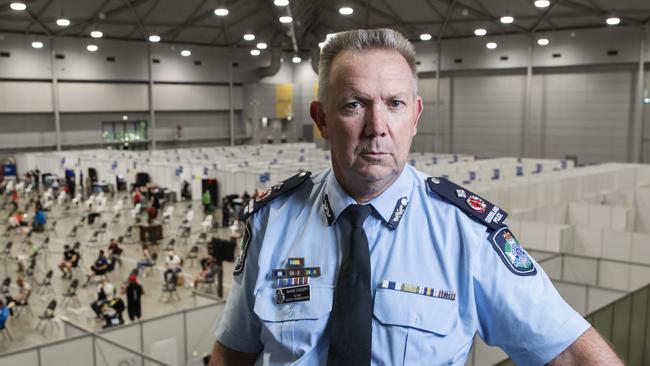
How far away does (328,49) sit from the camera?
1765 millimetres

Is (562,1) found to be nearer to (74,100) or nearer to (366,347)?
(74,100)

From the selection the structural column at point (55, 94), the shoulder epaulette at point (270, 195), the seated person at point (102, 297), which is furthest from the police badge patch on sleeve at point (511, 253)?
the structural column at point (55, 94)

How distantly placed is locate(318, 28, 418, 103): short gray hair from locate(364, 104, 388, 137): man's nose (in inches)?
6.3

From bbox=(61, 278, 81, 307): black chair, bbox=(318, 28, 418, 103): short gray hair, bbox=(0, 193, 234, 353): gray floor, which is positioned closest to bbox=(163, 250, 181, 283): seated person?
bbox=(0, 193, 234, 353): gray floor

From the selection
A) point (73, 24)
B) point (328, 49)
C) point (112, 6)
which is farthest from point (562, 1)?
point (328, 49)

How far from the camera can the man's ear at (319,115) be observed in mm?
1788

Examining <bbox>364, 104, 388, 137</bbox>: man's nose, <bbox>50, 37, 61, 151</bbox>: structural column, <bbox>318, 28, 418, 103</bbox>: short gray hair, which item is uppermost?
<bbox>50, 37, 61, 151</bbox>: structural column

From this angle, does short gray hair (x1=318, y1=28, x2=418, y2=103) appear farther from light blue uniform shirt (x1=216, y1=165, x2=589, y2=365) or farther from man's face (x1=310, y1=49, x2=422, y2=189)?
light blue uniform shirt (x1=216, y1=165, x2=589, y2=365)

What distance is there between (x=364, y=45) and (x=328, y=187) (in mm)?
433

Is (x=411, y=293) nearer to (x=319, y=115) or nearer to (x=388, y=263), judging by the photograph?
(x=388, y=263)

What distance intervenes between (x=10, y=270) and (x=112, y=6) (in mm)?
21526

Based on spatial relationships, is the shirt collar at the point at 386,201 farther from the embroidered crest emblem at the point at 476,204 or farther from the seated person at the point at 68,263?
the seated person at the point at 68,263

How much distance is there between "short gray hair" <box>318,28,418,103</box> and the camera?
5.53ft

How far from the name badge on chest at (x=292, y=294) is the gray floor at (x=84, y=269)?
1085 cm
